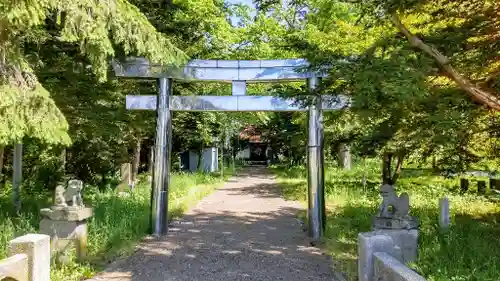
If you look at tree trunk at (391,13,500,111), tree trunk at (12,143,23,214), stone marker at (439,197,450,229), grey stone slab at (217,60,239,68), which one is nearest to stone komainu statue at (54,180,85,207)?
tree trunk at (12,143,23,214)

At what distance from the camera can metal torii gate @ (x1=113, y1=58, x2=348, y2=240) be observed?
8469 mm

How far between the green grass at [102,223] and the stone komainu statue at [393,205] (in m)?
3.92

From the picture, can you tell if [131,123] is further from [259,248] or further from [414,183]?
[414,183]

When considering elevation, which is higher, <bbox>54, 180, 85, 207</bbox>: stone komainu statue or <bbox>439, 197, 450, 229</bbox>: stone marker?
<bbox>54, 180, 85, 207</bbox>: stone komainu statue

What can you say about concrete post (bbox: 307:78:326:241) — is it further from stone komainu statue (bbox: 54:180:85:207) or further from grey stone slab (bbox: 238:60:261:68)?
stone komainu statue (bbox: 54:180:85:207)

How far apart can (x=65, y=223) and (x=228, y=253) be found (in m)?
2.63

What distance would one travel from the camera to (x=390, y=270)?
12.5ft

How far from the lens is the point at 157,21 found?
10656 millimetres

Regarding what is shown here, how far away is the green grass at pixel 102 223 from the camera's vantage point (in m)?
5.95

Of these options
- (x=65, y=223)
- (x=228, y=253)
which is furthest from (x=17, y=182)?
(x=228, y=253)

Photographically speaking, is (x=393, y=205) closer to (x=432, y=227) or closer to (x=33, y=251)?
(x=432, y=227)

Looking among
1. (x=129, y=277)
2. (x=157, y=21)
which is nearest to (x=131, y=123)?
(x=157, y=21)

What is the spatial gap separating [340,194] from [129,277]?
9150mm

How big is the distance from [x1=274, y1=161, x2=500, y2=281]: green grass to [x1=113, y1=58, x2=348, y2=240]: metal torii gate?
1.23 meters
